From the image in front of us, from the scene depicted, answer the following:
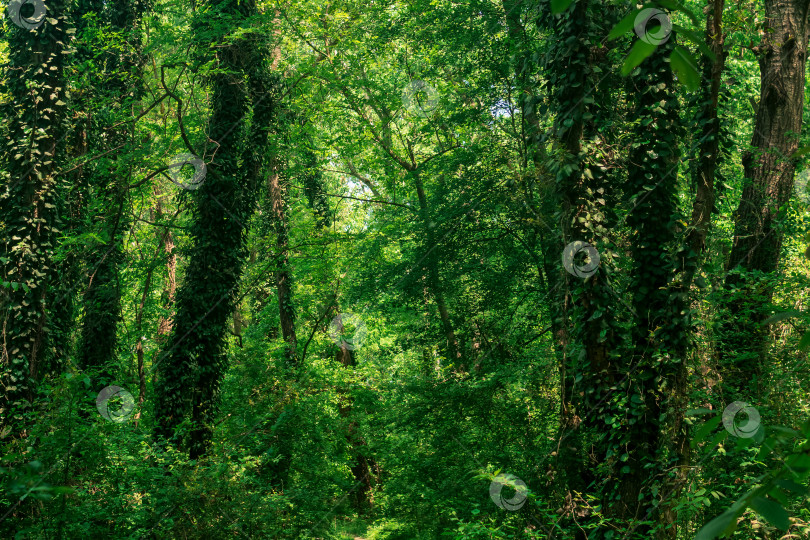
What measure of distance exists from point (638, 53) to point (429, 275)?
40.6 feet

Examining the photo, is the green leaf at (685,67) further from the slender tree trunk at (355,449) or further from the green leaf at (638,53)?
the slender tree trunk at (355,449)

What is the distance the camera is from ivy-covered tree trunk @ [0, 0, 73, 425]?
10.1 m

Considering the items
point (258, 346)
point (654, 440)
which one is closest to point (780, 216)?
point (654, 440)

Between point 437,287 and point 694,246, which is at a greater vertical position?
point 437,287

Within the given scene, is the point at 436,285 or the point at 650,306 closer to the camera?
the point at 650,306

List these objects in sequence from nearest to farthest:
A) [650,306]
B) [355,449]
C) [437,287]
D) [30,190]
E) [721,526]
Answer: [721,526]
[650,306]
[30,190]
[437,287]
[355,449]

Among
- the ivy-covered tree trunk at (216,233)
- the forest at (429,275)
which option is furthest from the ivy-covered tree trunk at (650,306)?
the ivy-covered tree trunk at (216,233)

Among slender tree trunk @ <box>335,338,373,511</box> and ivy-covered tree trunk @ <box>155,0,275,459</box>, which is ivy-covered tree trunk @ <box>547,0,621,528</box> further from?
slender tree trunk @ <box>335,338,373,511</box>

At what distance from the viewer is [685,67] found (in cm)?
101

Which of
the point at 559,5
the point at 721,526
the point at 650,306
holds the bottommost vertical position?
the point at 721,526

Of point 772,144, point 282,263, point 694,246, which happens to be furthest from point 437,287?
point 694,246

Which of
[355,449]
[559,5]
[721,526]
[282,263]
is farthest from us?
[282,263]

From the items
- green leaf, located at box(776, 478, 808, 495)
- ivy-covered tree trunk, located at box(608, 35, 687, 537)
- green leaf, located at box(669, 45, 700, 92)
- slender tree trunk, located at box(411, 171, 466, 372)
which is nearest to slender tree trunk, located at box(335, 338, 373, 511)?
slender tree trunk, located at box(411, 171, 466, 372)

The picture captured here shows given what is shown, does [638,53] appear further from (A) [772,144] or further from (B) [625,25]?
(A) [772,144]
